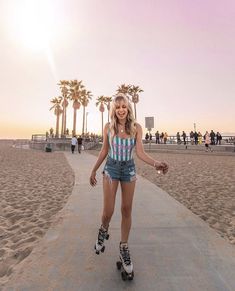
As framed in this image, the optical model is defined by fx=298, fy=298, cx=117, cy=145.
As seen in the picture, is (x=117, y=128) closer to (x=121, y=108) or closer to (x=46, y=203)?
(x=121, y=108)

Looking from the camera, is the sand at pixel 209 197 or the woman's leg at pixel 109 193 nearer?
the woman's leg at pixel 109 193

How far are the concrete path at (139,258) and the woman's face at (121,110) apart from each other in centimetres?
184

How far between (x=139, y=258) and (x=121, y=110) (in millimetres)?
1957

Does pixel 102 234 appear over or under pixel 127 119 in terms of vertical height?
under

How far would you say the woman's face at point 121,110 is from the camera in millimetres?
3520

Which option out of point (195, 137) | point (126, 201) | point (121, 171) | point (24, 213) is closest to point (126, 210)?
point (126, 201)

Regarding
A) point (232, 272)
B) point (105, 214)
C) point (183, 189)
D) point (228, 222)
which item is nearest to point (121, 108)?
point (105, 214)

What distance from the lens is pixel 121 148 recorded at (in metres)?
3.47

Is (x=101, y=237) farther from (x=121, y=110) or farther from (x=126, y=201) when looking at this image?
(x=121, y=110)

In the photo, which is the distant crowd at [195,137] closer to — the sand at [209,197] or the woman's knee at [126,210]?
the sand at [209,197]

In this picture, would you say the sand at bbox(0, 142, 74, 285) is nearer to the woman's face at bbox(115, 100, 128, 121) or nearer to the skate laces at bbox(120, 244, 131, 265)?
the skate laces at bbox(120, 244, 131, 265)

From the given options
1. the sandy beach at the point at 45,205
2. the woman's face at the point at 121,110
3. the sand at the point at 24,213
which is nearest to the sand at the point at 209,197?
the sandy beach at the point at 45,205

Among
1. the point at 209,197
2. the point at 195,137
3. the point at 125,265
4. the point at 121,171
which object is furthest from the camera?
the point at 195,137

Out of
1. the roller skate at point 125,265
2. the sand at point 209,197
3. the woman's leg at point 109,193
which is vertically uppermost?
the woman's leg at point 109,193
